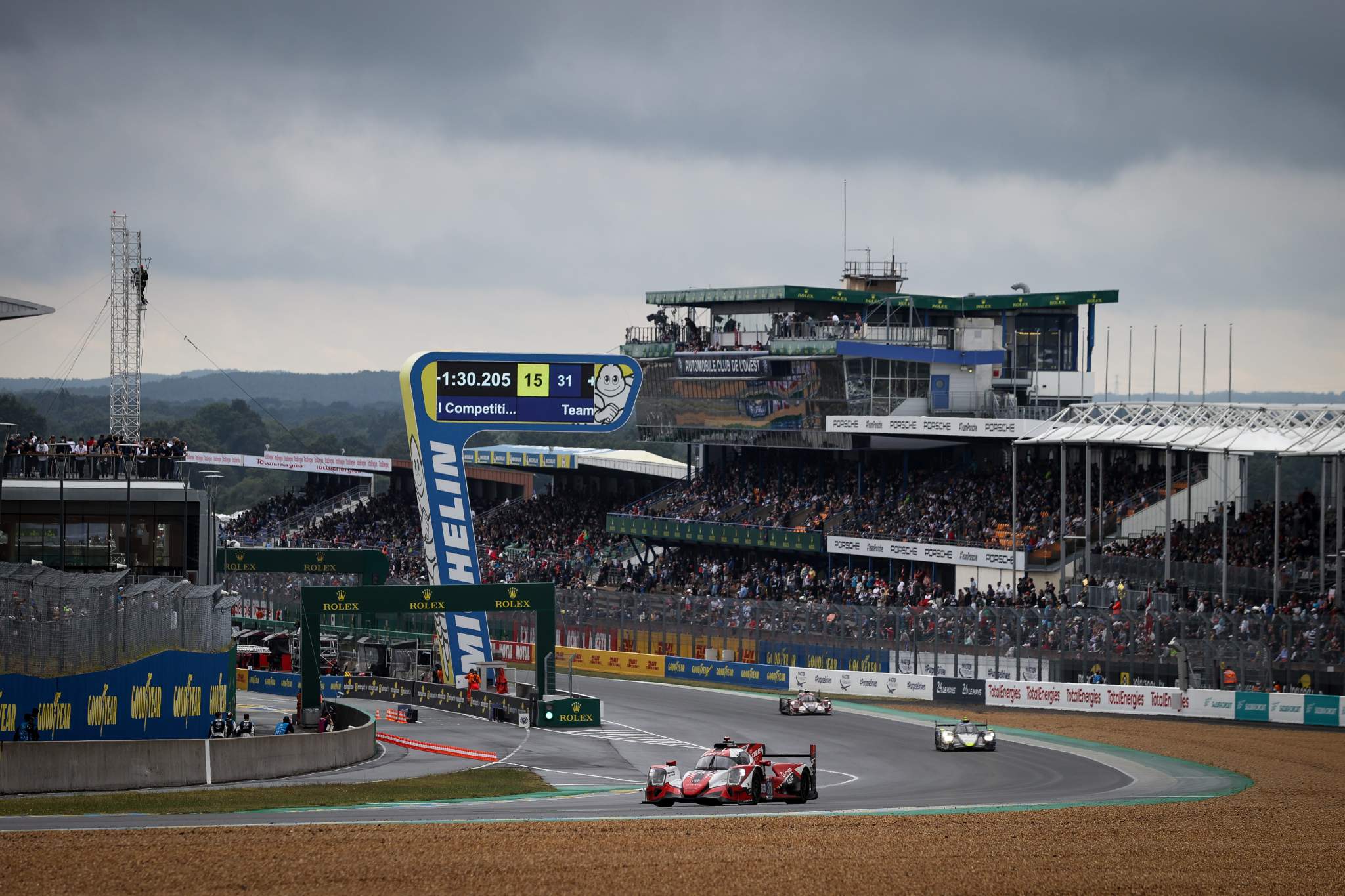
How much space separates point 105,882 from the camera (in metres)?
18.7

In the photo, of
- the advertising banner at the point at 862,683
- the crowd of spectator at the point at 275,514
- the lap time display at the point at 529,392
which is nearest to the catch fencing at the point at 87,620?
the lap time display at the point at 529,392

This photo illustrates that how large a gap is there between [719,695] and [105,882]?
3565cm

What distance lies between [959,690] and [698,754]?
14242mm

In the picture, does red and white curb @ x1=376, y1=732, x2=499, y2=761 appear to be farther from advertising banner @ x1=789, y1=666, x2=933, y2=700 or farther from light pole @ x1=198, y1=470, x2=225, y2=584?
advertising banner @ x1=789, y1=666, x2=933, y2=700

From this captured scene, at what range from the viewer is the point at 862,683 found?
171 ft

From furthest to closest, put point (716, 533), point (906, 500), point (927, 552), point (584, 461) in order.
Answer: point (584, 461) → point (716, 533) → point (906, 500) → point (927, 552)

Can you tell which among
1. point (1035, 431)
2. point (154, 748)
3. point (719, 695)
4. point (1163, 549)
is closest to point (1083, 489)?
point (1035, 431)

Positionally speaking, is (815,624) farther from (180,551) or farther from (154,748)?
(154,748)

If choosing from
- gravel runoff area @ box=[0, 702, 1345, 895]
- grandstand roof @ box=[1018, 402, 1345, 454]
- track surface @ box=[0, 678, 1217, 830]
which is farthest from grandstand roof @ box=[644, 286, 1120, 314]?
gravel runoff area @ box=[0, 702, 1345, 895]

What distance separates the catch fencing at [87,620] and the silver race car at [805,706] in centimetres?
1842

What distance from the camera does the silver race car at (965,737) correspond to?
1533 inches

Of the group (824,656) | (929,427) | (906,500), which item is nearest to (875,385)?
(929,427)

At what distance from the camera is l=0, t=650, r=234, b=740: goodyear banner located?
99.1 feet

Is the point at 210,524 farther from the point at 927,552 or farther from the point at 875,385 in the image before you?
the point at 875,385
